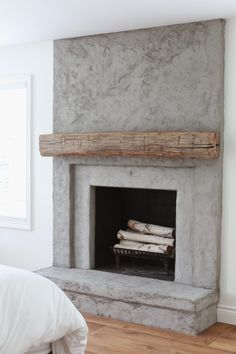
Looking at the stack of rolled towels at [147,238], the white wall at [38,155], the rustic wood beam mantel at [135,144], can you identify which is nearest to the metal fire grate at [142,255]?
the stack of rolled towels at [147,238]

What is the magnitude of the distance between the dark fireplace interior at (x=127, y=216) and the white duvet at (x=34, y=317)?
1715 mm

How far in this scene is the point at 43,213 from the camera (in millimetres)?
5441

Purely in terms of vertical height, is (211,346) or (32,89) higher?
(32,89)

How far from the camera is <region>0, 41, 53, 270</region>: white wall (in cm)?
536

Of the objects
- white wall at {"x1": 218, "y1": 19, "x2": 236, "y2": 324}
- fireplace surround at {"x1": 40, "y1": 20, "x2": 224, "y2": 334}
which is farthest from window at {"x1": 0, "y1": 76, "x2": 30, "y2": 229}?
white wall at {"x1": 218, "y1": 19, "x2": 236, "y2": 324}

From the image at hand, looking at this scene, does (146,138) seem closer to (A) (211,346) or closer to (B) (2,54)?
(A) (211,346)

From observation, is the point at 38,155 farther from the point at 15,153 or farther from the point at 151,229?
the point at 151,229

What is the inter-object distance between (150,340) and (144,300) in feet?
1.23

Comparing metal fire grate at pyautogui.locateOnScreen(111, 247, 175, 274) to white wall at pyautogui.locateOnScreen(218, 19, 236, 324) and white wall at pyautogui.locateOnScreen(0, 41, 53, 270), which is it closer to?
white wall at pyautogui.locateOnScreen(218, 19, 236, 324)

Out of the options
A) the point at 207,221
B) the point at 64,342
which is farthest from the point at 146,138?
the point at 64,342

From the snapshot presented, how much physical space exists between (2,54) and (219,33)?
7.58 feet

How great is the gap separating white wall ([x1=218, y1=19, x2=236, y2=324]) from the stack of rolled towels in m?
0.57

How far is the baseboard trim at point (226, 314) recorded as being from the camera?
4.45 meters

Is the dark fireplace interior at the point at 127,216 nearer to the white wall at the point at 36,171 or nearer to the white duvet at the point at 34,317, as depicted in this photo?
the white wall at the point at 36,171
